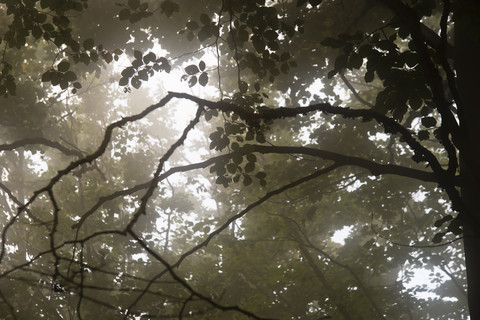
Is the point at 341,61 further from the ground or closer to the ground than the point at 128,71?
closer to the ground

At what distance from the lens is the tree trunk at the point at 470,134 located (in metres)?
2.85

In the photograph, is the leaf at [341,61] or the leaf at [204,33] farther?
the leaf at [204,33]

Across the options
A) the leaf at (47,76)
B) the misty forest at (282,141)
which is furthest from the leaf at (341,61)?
the leaf at (47,76)

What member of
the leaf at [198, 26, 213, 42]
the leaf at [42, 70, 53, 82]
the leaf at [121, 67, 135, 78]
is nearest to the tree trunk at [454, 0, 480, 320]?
the leaf at [198, 26, 213, 42]

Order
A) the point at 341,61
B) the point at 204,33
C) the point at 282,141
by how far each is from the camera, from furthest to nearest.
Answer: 1. the point at 282,141
2. the point at 204,33
3. the point at 341,61

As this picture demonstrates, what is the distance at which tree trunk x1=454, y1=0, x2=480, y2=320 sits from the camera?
2850 millimetres

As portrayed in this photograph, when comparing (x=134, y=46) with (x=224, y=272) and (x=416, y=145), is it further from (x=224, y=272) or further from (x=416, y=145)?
(x=416, y=145)

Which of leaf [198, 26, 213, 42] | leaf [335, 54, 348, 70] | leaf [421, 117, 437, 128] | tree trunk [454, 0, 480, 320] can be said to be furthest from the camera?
leaf [198, 26, 213, 42]

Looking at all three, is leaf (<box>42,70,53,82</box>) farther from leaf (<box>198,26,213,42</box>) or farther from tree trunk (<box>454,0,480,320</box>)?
tree trunk (<box>454,0,480,320</box>)

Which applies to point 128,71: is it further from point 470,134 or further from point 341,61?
point 470,134

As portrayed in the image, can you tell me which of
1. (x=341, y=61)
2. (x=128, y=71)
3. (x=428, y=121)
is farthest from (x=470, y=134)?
(x=128, y=71)

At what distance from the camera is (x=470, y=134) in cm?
322

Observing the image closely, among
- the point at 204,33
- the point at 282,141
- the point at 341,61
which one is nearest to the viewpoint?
the point at 341,61

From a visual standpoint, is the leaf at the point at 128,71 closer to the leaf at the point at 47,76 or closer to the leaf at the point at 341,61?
the leaf at the point at 47,76
